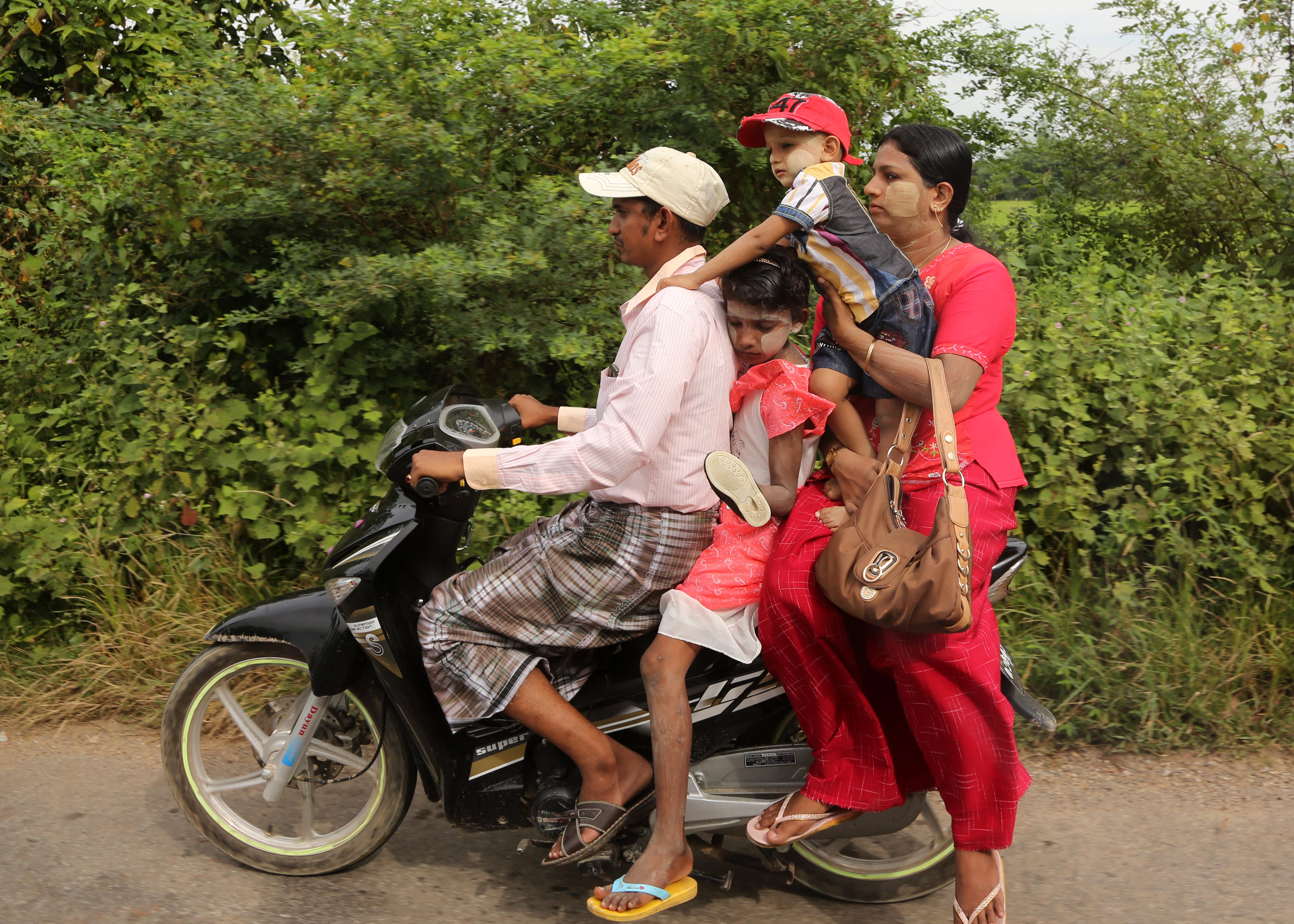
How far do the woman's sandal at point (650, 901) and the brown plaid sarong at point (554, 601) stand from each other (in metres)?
0.51

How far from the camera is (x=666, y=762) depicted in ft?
8.63

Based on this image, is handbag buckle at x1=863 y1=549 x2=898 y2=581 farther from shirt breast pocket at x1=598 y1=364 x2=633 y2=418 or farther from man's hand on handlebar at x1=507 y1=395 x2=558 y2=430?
man's hand on handlebar at x1=507 y1=395 x2=558 y2=430

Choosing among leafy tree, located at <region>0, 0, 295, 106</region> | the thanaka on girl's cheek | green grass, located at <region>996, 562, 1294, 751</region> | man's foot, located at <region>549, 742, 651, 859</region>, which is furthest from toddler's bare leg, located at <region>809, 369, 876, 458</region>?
leafy tree, located at <region>0, 0, 295, 106</region>

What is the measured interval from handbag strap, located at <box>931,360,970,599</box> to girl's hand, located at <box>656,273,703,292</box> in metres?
0.59

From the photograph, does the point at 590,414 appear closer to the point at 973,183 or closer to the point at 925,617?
the point at 925,617

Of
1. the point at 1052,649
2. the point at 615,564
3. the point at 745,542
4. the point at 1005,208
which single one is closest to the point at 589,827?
the point at 615,564

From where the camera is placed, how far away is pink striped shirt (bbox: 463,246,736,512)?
2514 mm

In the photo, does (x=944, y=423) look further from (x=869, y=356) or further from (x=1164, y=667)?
(x=1164, y=667)

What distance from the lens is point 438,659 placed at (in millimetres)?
2742

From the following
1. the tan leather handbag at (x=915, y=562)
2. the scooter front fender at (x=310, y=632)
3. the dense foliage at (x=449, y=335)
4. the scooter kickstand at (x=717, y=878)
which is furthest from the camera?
the dense foliage at (x=449, y=335)

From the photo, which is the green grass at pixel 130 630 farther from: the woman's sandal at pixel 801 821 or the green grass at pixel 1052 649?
the woman's sandal at pixel 801 821

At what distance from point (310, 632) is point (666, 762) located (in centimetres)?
103

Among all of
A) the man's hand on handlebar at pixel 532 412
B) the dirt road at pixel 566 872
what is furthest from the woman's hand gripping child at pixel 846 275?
the dirt road at pixel 566 872

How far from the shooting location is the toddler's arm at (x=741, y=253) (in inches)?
98.3
